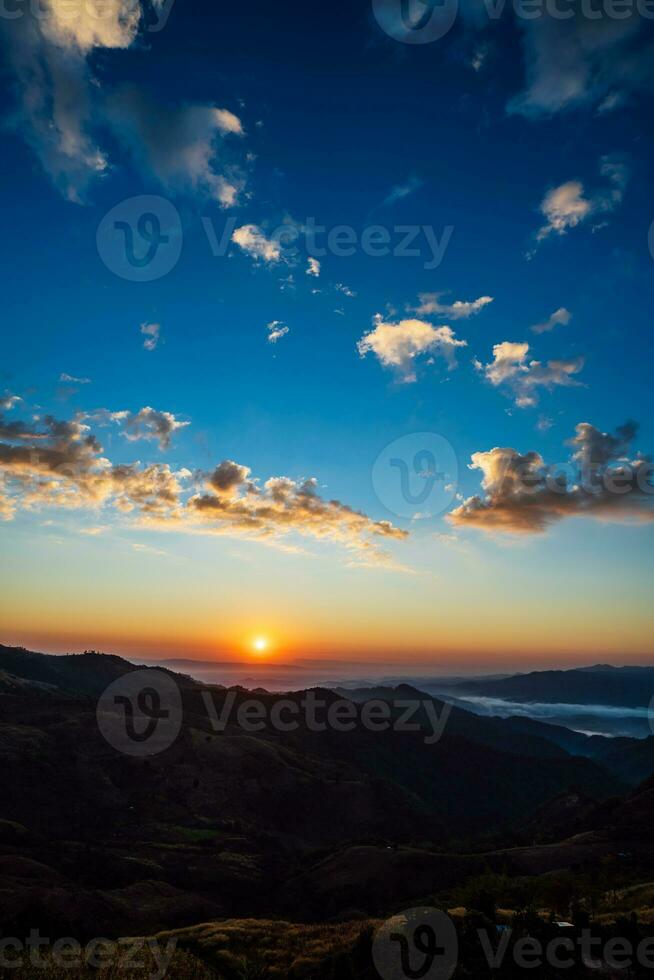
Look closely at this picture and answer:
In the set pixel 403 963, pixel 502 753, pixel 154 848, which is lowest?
pixel 502 753

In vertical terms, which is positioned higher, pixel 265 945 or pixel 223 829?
pixel 265 945

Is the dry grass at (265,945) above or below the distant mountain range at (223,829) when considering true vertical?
above

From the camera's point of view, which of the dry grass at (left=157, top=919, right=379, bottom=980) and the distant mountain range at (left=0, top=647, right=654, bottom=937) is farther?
the distant mountain range at (left=0, top=647, right=654, bottom=937)

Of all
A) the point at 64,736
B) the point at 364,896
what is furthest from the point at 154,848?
the point at 64,736

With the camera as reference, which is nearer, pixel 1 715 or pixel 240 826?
pixel 240 826

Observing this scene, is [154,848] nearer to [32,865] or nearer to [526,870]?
[32,865]

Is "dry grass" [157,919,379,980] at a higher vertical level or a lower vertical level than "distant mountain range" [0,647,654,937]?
higher

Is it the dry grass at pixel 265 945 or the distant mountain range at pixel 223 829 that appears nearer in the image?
the dry grass at pixel 265 945

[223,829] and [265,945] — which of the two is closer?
[265,945]
